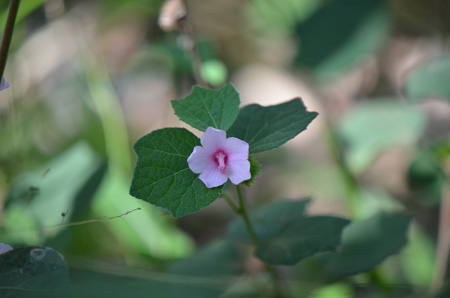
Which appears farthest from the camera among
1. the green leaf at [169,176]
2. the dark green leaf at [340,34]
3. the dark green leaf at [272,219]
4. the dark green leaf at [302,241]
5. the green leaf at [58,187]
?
the dark green leaf at [340,34]

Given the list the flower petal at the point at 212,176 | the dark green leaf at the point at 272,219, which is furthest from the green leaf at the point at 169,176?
the dark green leaf at the point at 272,219

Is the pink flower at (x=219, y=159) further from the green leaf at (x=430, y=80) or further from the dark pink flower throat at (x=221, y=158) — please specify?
the green leaf at (x=430, y=80)

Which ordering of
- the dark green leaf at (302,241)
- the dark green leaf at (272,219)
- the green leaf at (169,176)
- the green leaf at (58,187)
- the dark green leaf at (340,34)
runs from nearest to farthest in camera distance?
1. the green leaf at (169,176)
2. the dark green leaf at (302,241)
3. the dark green leaf at (272,219)
4. the green leaf at (58,187)
5. the dark green leaf at (340,34)

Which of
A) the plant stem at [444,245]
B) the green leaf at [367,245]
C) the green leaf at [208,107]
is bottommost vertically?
the plant stem at [444,245]

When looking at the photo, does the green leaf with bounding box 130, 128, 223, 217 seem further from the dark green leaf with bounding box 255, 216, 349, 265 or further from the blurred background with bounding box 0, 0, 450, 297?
the blurred background with bounding box 0, 0, 450, 297

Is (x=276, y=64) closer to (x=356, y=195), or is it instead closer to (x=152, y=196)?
(x=356, y=195)

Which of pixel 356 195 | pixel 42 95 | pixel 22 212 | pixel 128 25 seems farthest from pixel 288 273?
pixel 128 25

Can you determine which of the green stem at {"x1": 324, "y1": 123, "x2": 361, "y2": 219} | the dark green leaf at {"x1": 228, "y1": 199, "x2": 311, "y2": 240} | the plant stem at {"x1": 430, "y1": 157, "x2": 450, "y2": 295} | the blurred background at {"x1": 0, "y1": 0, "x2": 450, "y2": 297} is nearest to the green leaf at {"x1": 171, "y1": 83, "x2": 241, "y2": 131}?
the dark green leaf at {"x1": 228, "y1": 199, "x2": 311, "y2": 240}

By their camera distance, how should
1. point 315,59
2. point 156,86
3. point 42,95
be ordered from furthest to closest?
point 156,86 → point 42,95 → point 315,59
